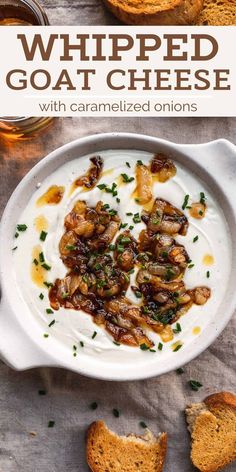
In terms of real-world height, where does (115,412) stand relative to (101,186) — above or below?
below

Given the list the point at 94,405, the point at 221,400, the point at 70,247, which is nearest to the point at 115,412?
the point at 94,405

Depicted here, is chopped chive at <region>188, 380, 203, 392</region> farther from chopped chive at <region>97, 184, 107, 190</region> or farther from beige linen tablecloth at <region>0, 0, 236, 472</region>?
chopped chive at <region>97, 184, 107, 190</region>

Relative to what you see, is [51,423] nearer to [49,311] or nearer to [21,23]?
[49,311]

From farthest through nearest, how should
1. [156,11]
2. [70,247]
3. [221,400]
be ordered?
1. [221,400]
2. [156,11]
3. [70,247]

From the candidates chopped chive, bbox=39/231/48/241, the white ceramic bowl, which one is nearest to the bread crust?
the white ceramic bowl

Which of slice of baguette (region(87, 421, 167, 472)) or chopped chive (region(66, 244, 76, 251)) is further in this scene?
slice of baguette (region(87, 421, 167, 472))

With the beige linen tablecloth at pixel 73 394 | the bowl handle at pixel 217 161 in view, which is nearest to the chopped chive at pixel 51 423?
the beige linen tablecloth at pixel 73 394
